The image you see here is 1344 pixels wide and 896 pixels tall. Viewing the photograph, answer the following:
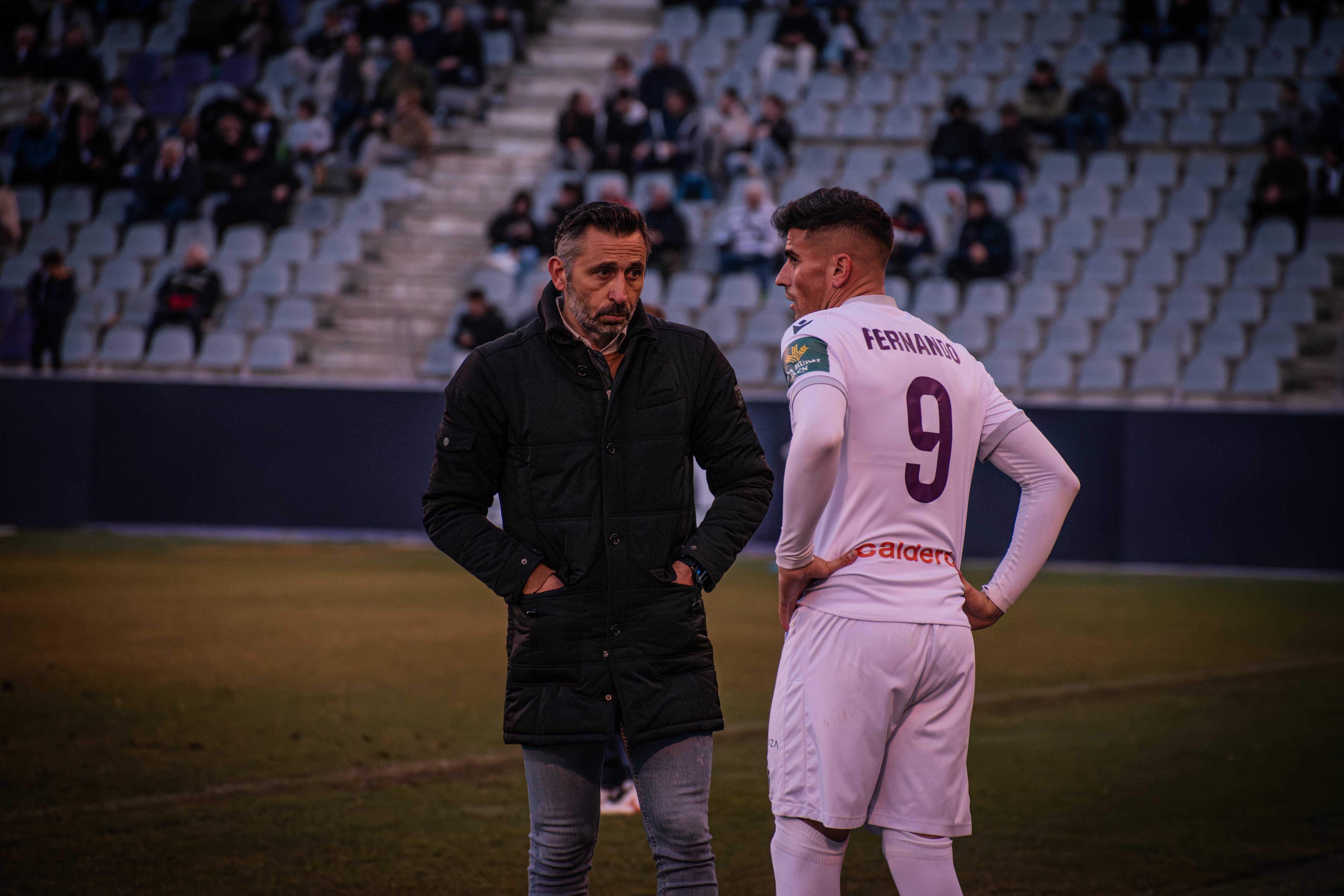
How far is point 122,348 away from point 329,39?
25.3 ft

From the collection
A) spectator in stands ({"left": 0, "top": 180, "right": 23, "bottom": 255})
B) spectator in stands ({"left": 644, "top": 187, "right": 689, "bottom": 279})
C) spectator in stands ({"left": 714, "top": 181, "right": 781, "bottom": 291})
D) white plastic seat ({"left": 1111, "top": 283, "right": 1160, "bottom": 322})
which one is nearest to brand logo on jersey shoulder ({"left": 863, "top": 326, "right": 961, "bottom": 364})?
white plastic seat ({"left": 1111, "top": 283, "right": 1160, "bottom": 322})

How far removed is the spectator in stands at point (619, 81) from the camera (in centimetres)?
1939

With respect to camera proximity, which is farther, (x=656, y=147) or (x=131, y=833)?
(x=656, y=147)

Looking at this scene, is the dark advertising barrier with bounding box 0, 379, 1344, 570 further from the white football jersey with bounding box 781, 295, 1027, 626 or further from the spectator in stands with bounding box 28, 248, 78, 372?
the white football jersey with bounding box 781, 295, 1027, 626

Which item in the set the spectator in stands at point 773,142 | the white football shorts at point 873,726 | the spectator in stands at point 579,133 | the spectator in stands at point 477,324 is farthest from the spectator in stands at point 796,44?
the white football shorts at point 873,726

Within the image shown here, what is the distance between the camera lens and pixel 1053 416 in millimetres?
13852

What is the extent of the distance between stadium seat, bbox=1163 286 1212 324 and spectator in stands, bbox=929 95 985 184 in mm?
3101

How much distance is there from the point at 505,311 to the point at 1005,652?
937 centimetres

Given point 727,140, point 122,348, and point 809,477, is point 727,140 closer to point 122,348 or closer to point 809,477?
point 122,348

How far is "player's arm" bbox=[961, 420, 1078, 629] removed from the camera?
345 cm

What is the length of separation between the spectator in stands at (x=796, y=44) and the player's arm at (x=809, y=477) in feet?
58.0

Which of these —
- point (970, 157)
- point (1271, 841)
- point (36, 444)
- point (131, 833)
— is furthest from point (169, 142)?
point (1271, 841)

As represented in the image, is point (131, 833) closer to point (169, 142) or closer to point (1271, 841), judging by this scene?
point (1271, 841)

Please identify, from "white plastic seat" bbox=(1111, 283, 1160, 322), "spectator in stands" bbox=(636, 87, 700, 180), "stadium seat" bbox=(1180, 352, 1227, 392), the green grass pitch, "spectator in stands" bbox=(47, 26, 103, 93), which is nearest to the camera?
the green grass pitch
